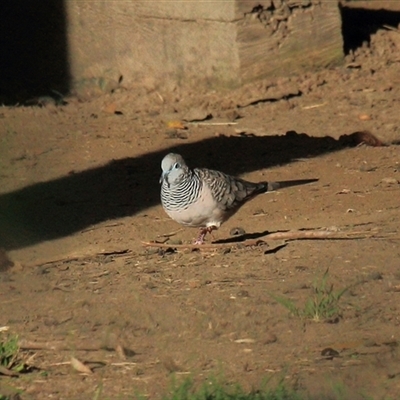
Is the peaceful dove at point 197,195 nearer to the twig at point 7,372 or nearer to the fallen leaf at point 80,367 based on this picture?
the fallen leaf at point 80,367

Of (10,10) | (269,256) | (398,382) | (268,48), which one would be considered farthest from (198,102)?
(398,382)

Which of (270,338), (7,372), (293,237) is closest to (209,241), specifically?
(293,237)

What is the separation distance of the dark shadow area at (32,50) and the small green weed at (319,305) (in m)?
6.34

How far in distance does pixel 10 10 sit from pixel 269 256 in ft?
20.6

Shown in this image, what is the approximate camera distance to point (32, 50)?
11.2 meters

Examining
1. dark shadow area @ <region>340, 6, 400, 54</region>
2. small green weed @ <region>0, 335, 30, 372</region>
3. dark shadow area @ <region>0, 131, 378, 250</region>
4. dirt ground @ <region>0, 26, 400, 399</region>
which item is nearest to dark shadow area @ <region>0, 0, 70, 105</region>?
dirt ground @ <region>0, 26, 400, 399</region>

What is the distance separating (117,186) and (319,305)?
3573 millimetres

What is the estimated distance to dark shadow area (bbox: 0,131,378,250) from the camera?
24.5ft

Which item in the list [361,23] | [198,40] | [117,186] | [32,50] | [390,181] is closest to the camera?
[390,181]

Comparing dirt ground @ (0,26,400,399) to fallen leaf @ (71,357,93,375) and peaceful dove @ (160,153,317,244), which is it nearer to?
fallen leaf @ (71,357,93,375)

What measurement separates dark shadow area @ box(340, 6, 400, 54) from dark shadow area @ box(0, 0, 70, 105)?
9.87ft

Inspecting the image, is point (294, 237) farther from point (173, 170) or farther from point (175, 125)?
point (175, 125)

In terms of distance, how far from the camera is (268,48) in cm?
1027

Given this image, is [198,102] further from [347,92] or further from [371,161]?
[371,161]
